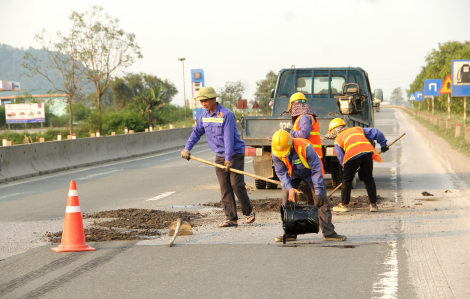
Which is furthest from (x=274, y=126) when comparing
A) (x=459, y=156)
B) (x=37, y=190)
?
(x=459, y=156)

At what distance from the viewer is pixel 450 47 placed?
48469 millimetres

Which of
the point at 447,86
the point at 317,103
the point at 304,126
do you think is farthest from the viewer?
the point at 447,86

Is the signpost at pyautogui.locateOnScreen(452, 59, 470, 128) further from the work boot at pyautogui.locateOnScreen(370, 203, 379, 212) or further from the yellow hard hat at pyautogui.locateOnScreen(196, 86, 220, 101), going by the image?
the yellow hard hat at pyautogui.locateOnScreen(196, 86, 220, 101)

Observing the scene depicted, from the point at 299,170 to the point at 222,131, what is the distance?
1531 mm

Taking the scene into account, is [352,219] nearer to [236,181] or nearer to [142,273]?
[236,181]

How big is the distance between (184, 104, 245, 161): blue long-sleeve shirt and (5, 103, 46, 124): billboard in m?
46.7

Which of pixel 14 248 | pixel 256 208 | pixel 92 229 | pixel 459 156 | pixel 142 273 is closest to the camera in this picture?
pixel 142 273

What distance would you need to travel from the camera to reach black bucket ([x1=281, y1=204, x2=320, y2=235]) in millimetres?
5980

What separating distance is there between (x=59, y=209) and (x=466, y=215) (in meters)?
6.47

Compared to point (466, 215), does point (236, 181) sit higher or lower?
higher

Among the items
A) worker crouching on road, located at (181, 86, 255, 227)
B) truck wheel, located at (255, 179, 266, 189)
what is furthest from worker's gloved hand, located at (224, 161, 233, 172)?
truck wheel, located at (255, 179, 266, 189)

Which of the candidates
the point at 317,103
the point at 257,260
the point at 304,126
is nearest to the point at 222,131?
the point at 304,126

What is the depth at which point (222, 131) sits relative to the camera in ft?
24.6

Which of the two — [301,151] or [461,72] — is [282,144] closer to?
[301,151]
